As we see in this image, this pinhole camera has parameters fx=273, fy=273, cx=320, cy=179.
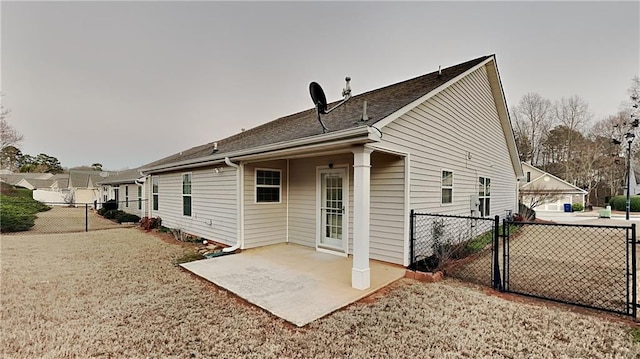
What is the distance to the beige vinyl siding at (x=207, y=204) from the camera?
7.36 metres

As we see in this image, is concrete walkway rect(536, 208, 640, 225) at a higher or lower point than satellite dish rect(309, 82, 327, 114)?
lower

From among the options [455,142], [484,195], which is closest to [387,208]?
[455,142]

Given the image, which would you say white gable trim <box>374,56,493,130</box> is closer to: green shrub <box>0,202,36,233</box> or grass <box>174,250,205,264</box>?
grass <box>174,250,205,264</box>

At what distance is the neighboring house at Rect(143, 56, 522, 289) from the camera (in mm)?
4916

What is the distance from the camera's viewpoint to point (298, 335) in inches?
119

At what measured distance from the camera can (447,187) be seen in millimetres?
7125

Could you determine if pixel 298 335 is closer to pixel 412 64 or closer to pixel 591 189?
pixel 412 64

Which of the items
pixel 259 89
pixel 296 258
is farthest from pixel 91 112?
pixel 296 258

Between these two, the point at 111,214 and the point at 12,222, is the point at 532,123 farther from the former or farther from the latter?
the point at 12,222

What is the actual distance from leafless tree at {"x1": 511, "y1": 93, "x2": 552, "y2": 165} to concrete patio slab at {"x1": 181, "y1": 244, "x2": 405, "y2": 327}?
3160cm

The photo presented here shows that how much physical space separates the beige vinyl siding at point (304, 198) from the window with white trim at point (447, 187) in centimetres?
285

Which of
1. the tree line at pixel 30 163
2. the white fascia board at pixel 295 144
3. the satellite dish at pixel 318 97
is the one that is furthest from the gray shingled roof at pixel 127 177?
the tree line at pixel 30 163

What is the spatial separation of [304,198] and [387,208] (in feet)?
8.13

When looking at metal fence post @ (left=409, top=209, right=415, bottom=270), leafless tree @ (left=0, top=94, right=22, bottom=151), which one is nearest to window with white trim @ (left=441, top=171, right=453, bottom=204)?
metal fence post @ (left=409, top=209, right=415, bottom=270)
